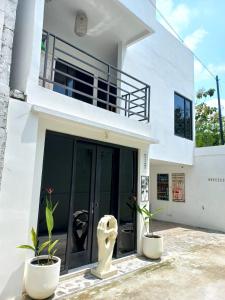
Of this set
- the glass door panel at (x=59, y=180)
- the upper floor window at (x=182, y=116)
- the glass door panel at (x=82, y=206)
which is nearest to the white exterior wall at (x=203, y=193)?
the upper floor window at (x=182, y=116)

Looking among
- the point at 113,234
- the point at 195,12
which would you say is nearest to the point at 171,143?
the point at 195,12

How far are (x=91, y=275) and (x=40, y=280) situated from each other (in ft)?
4.45

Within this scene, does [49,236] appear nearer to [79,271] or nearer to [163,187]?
[79,271]

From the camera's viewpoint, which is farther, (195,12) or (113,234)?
(195,12)

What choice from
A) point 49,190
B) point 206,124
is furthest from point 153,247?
point 206,124

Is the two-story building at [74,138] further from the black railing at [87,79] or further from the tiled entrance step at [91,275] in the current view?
the tiled entrance step at [91,275]

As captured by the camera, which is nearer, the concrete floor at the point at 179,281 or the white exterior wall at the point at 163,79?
the concrete floor at the point at 179,281

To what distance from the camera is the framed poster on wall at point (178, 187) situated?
35.2 ft

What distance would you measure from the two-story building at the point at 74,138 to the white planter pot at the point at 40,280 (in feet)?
0.53

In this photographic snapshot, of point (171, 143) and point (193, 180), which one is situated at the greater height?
point (171, 143)

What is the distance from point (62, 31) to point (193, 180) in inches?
320

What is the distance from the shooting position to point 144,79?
7930 millimetres

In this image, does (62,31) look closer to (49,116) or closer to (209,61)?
(49,116)

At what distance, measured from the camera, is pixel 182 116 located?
32.2ft
